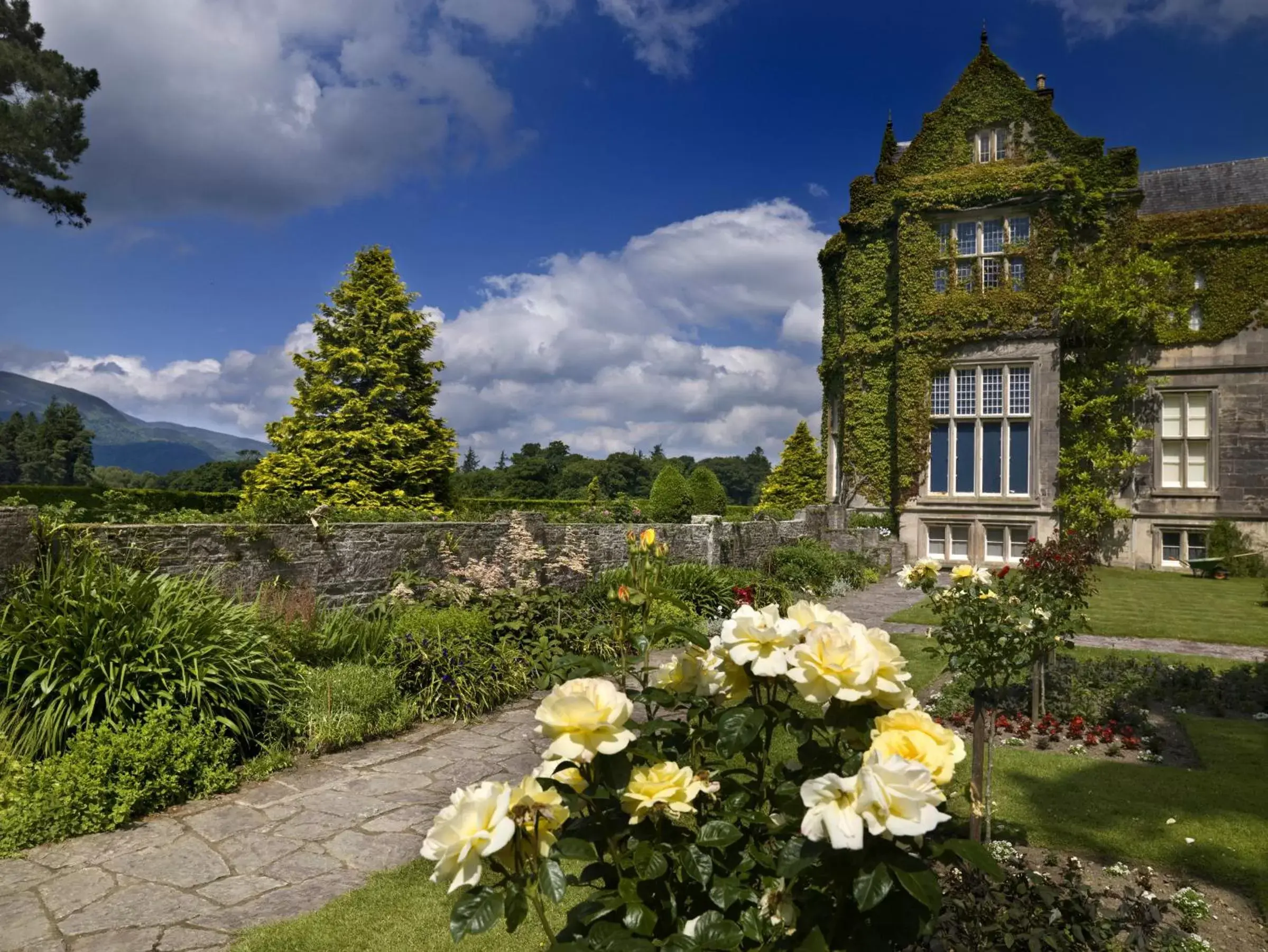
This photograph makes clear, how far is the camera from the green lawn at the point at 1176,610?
33.6ft

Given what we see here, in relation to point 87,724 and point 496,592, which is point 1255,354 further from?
point 87,724

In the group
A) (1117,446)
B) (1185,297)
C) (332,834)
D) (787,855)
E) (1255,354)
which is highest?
(1185,297)

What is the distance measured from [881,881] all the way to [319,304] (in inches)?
632

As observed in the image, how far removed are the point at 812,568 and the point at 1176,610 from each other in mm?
5633

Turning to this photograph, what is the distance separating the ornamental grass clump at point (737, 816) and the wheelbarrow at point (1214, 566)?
713 inches

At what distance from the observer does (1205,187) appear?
1866cm

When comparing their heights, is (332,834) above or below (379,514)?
below

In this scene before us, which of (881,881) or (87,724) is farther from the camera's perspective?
(87,724)

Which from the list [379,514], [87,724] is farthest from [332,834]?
[379,514]

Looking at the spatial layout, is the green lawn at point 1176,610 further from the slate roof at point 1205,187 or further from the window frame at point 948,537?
the slate roof at point 1205,187

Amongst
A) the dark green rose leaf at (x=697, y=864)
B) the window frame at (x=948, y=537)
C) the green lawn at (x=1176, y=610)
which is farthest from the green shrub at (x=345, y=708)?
the window frame at (x=948, y=537)

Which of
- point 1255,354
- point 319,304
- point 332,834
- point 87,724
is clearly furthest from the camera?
point 1255,354

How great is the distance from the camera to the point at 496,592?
8055 mm

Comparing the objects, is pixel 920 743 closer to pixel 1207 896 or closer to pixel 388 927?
pixel 388 927
